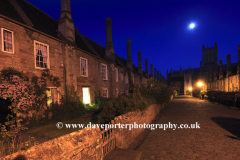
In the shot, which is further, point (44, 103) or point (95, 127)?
point (44, 103)

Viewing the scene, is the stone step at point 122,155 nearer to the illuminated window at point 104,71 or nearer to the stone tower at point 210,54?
the illuminated window at point 104,71

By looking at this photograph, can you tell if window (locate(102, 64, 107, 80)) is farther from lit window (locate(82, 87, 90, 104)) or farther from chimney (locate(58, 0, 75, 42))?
chimney (locate(58, 0, 75, 42))

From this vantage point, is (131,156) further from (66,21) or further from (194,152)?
(66,21)

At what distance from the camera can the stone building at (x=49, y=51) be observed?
7020 mm

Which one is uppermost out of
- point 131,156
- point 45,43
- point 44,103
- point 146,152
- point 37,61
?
point 45,43

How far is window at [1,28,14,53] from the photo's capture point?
6.68 metres

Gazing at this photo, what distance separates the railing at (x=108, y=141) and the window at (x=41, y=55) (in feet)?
24.1

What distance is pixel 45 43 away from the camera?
885cm

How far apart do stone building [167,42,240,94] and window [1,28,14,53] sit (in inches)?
1341

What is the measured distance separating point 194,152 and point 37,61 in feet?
33.7

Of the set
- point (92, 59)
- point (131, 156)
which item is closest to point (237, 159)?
point (131, 156)

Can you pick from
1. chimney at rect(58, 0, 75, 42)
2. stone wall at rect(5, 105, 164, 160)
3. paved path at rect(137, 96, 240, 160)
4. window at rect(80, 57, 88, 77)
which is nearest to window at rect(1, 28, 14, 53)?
chimney at rect(58, 0, 75, 42)

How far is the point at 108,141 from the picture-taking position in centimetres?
403

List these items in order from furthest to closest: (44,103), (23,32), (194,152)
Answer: (44,103) → (23,32) → (194,152)
